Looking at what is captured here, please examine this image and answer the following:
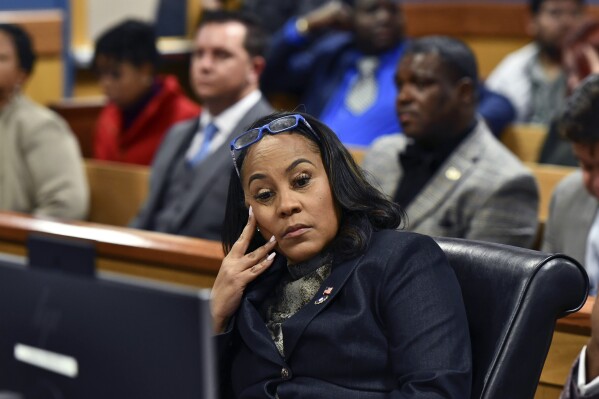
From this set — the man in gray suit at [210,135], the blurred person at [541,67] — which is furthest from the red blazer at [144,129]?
the blurred person at [541,67]

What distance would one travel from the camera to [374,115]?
4.48 m

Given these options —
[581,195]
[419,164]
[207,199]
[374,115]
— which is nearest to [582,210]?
[581,195]

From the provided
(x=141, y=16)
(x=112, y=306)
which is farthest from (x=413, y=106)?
(x=141, y=16)

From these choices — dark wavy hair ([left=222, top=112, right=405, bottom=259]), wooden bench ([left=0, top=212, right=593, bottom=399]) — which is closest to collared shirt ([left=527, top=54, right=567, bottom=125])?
wooden bench ([left=0, top=212, right=593, bottom=399])

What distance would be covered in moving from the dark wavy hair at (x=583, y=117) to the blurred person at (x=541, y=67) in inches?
91.5

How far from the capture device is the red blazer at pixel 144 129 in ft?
14.3

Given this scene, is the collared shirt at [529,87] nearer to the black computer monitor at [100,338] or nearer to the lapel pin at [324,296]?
the lapel pin at [324,296]

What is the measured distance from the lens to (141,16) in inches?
247

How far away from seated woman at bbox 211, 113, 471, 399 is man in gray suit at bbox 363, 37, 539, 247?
1074 millimetres

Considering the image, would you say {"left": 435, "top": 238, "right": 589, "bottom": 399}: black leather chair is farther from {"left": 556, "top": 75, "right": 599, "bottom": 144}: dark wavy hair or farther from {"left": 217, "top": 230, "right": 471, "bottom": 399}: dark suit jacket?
{"left": 556, "top": 75, "right": 599, "bottom": 144}: dark wavy hair

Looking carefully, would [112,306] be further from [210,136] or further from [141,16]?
[141,16]

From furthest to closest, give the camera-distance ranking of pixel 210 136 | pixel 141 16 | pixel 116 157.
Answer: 1. pixel 141 16
2. pixel 116 157
3. pixel 210 136

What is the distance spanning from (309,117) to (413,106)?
1.33m

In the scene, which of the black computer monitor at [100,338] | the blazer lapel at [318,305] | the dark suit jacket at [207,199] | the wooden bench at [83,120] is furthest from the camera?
the wooden bench at [83,120]
